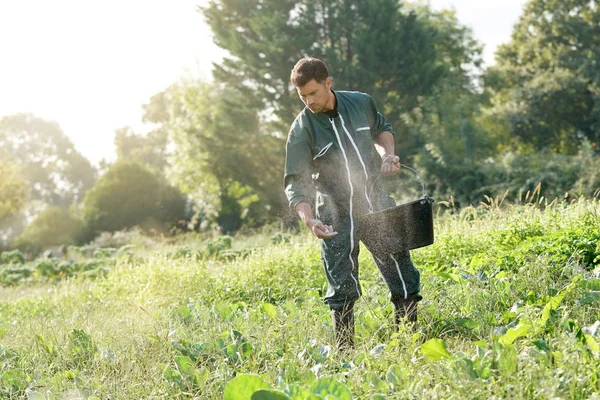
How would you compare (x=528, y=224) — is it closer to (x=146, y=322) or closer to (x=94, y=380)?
(x=146, y=322)

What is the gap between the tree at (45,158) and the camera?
184 ft

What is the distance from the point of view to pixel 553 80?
2517cm

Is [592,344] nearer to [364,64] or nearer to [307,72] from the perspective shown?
[307,72]

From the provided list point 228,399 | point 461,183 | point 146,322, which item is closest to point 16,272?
point 146,322

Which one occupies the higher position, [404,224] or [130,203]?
[404,224]

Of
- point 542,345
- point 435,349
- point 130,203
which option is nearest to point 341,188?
point 435,349

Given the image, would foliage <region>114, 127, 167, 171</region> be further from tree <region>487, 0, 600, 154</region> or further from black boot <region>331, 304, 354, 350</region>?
black boot <region>331, 304, 354, 350</region>

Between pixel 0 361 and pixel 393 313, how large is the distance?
2.43 meters

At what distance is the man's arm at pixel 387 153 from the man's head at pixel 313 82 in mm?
470

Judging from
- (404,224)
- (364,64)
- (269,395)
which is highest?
(364,64)

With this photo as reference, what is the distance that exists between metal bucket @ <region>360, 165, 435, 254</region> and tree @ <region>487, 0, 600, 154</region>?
20.8 m

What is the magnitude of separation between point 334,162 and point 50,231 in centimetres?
2719

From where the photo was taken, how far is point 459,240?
6445 millimetres

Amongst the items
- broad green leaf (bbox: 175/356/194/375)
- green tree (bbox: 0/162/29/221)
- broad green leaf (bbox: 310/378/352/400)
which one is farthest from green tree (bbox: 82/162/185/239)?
broad green leaf (bbox: 310/378/352/400)
